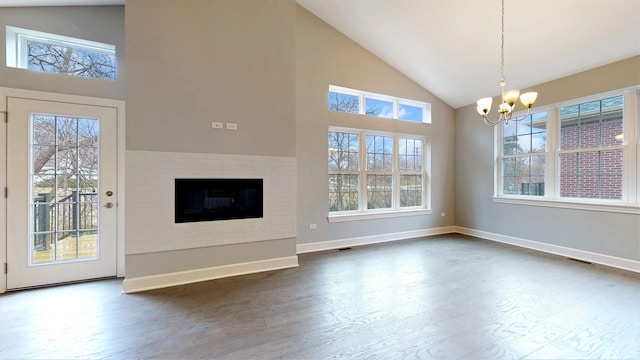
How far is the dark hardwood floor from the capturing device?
1.99m

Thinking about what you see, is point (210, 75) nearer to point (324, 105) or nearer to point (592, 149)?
point (324, 105)

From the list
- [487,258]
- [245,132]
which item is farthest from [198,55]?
[487,258]

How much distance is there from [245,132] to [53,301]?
→ 8.74ft

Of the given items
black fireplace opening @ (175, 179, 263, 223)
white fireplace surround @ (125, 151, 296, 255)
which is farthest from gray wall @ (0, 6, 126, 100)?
black fireplace opening @ (175, 179, 263, 223)

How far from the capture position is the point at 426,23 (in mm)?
4141

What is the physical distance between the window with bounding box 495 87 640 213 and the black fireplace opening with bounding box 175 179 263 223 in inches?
188

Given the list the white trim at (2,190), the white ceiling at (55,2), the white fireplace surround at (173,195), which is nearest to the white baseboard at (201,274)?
the white fireplace surround at (173,195)

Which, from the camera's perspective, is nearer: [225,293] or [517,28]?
[225,293]

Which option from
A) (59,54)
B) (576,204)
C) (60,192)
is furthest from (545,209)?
(59,54)

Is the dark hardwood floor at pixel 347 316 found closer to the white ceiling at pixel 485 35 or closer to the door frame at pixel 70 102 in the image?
the door frame at pixel 70 102

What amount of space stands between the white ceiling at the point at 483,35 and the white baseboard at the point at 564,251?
9.20ft

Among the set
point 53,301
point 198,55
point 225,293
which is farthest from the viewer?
point 198,55

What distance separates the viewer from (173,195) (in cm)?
326

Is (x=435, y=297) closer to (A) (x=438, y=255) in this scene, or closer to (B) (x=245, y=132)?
(A) (x=438, y=255)
